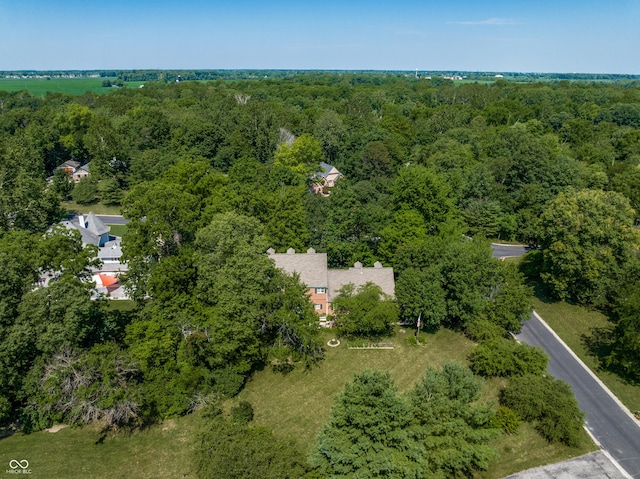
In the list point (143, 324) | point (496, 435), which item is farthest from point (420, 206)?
point (143, 324)

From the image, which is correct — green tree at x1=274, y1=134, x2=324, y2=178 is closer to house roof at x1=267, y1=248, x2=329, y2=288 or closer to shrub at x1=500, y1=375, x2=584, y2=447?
house roof at x1=267, y1=248, x2=329, y2=288

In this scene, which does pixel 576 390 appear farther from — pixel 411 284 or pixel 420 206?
pixel 420 206

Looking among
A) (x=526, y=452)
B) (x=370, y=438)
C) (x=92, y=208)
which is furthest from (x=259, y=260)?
(x=92, y=208)

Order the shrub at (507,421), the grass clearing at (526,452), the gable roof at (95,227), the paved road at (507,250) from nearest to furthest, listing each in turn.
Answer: the grass clearing at (526,452), the shrub at (507,421), the paved road at (507,250), the gable roof at (95,227)

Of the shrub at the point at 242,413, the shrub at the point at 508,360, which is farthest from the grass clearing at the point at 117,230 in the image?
the shrub at the point at 508,360

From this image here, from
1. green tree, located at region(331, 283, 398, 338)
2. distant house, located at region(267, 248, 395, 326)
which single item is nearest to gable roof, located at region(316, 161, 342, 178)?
distant house, located at region(267, 248, 395, 326)

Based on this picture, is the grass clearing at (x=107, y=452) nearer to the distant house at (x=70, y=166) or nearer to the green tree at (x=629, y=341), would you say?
the green tree at (x=629, y=341)

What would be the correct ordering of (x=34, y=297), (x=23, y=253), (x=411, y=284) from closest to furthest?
(x=34, y=297)
(x=23, y=253)
(x=411, y=284)
